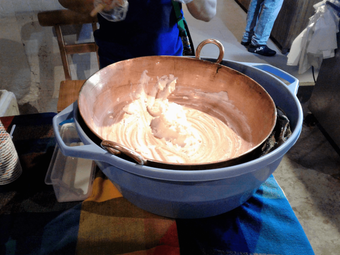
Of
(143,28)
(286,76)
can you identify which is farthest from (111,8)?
(286,76)

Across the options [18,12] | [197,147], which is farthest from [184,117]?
[18,12]

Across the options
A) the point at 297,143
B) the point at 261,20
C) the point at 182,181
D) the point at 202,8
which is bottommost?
the point at 297,143

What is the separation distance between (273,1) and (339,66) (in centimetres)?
118

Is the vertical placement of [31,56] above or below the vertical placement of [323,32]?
below

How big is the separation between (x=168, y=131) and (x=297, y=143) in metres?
1.18

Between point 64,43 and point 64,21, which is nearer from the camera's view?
point 64,21

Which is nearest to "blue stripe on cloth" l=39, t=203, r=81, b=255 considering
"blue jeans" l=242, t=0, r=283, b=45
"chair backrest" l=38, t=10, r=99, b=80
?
"chair backrest" l=38, t=10, r=99, b=80

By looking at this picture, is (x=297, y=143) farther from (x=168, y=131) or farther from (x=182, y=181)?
(x=182, y=181)

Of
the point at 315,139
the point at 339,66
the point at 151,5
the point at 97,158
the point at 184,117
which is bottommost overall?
the point at 315,139

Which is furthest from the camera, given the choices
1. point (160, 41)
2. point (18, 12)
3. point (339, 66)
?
point (339, 66)

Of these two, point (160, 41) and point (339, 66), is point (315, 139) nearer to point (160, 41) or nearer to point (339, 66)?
point (339, 66)

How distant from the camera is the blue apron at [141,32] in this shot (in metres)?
0.85

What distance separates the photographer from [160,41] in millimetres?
895

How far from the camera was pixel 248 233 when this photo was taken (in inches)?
22.4
